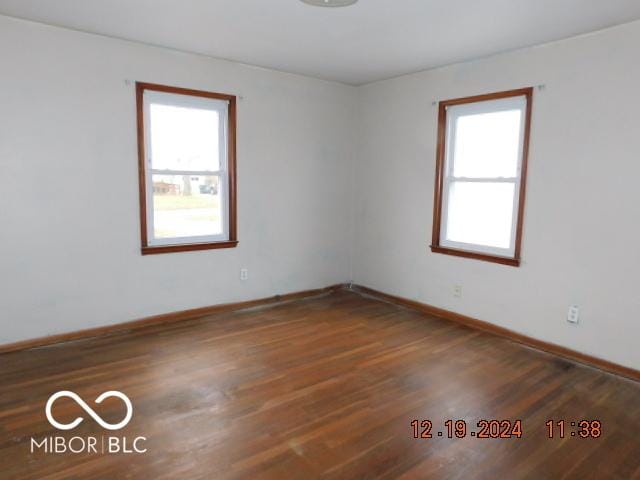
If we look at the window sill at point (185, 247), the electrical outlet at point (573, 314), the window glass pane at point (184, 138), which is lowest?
the electrical outlet at point (573, 314)

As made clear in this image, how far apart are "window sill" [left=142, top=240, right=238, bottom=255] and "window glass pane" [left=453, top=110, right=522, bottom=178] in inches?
90.8

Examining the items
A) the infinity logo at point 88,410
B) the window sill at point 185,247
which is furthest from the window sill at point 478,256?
the infinity logo at point 88,410

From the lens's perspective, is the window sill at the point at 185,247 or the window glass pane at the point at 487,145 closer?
the window glass pane at the point at 487,145

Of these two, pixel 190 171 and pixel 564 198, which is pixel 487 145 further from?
pixel 190 171

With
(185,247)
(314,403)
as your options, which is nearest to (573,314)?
(314,403)

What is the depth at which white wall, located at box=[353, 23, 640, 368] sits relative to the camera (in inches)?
121

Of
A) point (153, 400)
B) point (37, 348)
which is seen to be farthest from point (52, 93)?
point (153, 400)

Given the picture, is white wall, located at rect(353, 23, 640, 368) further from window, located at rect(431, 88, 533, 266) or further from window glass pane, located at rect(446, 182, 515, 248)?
window glass pane, located at rect(446, 182, 515, 248)

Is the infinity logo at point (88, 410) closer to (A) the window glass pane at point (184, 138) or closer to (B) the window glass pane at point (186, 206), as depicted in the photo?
(B) the window glass pane at point (186, 206)

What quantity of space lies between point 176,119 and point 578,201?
3379mm

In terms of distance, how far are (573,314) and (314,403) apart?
2.15 meters

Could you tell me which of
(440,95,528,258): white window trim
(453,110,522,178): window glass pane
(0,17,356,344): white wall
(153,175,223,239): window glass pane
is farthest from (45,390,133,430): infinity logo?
(453,110,522,178): window glass pane

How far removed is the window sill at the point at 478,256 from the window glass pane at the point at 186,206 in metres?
2.17

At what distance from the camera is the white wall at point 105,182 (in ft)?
10.7
